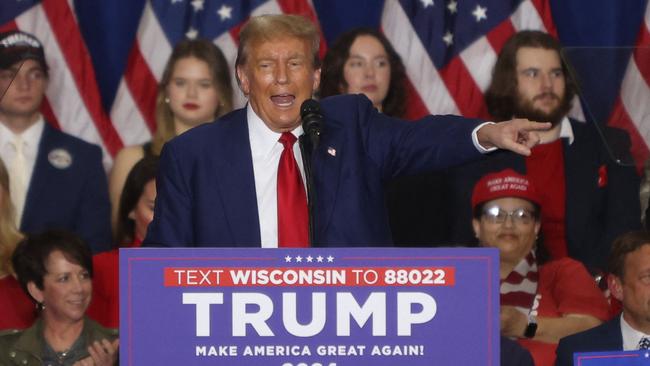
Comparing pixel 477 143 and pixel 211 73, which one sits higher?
pixel 211 73

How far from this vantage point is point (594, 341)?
153 inches

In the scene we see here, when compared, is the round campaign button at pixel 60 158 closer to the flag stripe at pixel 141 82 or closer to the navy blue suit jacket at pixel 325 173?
the flag stripe at pixel 141 82

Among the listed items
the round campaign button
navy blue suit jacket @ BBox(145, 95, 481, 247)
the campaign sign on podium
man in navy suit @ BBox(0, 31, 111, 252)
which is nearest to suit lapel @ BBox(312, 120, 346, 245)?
navy blue suit jacket @ BBox(145, 95, 481, 247)

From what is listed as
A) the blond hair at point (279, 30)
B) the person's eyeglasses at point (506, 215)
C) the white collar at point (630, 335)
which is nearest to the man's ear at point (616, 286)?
the white collar at point (630, 335)

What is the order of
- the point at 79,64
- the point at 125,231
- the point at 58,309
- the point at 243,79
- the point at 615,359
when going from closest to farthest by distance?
the point at 615,359, the point at 243,79, the point at 58,309, the point at 125,231, the point at 79,64


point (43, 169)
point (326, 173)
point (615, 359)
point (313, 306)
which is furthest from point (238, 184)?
point (43, 169)

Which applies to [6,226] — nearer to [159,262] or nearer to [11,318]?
[11,318]

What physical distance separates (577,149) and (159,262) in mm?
2949

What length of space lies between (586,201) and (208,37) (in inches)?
66.3

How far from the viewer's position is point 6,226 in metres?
4.65

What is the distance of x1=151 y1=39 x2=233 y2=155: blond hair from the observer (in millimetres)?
5055

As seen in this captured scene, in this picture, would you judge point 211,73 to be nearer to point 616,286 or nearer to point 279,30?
A: point 616,286

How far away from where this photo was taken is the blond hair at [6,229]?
4.59 meters

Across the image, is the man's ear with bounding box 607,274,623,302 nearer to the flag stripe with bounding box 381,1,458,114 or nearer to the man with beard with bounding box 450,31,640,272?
the man with beard with bounding box 450,31,640,272
